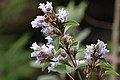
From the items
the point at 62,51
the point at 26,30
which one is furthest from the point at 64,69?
the point at 26,30

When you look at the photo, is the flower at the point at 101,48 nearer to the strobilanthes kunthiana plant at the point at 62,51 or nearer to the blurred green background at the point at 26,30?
the strobilanthes kunthiana plant at the point at 62,51

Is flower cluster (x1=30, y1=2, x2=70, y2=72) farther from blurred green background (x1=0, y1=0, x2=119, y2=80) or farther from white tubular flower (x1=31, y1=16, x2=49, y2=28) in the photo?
blurred green background (x1=0, y1=0, x2=119, y2=80)

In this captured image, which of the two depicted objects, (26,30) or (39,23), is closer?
(39,23)

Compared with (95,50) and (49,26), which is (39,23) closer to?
(49,26)

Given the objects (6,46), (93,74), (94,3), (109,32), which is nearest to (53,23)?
(93,74)

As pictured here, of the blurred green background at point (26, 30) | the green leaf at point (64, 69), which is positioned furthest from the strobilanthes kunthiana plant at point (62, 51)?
the blurred green background at point (26, 30)

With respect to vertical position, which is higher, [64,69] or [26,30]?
[26,30]

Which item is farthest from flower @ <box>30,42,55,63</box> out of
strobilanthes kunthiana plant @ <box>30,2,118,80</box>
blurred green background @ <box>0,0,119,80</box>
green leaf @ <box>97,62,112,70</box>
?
blurred green background @ <box>0,0,119,80</box>
